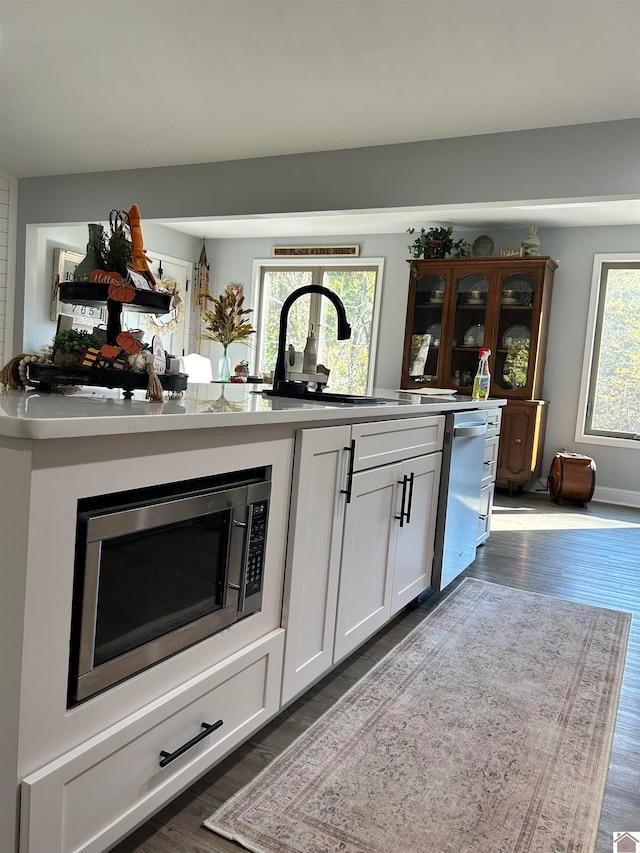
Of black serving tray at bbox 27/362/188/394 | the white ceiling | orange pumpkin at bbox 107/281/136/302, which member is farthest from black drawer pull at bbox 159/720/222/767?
the white ceiling

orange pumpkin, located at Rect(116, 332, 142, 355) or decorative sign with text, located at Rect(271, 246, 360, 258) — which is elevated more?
decorative sign with text, located at Rect(271, 246, 360, 258)

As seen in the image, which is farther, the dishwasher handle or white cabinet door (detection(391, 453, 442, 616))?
the dishwasher handle

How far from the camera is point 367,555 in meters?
2.11

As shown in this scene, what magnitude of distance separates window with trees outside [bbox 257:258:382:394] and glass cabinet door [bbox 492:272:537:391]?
5.08 feet

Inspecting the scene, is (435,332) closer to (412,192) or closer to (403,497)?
(412,192)

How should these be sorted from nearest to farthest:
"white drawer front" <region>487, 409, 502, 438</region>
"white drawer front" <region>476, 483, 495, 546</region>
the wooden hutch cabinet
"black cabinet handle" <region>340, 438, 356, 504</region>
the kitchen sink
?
"black cabinet handle" <region>340, 438, 356, 504</region>, the kitchen sink, "white drawer front" <region>487, 409, 502, 438</region>, "white drawer front" <region>476, 483, 495, 546</region>, the wooden hutch cabinet

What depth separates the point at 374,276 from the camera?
23.3 feet

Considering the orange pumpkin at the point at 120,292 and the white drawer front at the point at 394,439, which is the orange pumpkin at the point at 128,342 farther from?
the white drawer front at the point at 394,439

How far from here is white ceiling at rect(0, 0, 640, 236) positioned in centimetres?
292

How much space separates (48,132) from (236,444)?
14.1 feet

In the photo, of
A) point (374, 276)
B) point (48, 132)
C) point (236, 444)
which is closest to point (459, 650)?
point (236, 444)

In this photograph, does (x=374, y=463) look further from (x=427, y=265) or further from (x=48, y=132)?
(x=427, y=265)

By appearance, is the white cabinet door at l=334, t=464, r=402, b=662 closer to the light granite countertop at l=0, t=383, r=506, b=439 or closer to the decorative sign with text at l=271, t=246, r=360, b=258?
the light granite countertop at l=0, t=383, r=506, b=439

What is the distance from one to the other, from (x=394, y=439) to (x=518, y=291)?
421cm
